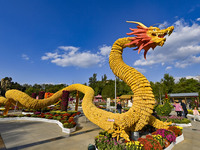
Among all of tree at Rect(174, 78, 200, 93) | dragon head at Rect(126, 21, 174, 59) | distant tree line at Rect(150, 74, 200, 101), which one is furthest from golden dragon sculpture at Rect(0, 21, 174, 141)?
tree at Rect(174, 78, 200, 93)

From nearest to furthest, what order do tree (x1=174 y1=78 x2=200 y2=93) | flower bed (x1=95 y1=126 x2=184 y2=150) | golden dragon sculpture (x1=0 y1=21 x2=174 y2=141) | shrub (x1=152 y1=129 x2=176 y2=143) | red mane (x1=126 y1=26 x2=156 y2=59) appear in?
flower bed (x1=95 y1=126 x2=184 y2=150) < golden dragon sculpture (x1=0 y1=21 x2=174 y2=141) < red mane (x1=126 y1=26 x2=156 y2=59) < shrub (x1=152 y1=129 x2=176 y2=143) < tree (x1=174 y1=78 x2=200 y2=93)

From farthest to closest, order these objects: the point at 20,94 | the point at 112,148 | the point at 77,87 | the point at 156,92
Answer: the point at 156,92
the point at 77,87
the point at 20,94
the point at 112,148

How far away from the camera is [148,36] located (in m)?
4.52

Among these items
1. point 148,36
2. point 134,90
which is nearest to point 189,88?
point 148,36

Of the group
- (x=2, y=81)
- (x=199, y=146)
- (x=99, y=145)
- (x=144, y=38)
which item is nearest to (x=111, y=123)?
(x=99, y=145)

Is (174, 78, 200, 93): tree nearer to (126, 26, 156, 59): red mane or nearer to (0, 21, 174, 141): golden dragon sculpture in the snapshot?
(0, 21, 174, 141): golden dragon sculpture

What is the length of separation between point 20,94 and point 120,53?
915cm

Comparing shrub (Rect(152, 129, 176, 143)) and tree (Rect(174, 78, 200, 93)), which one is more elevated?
tree (Rect(174, 78, 200, 93))

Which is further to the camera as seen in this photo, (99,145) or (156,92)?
(156,92)

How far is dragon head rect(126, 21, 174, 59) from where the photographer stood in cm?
432

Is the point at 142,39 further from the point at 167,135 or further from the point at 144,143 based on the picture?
the point at 167,135

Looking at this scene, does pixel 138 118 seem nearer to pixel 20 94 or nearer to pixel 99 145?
pixel 99 145

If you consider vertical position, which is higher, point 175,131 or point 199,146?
point 175,131

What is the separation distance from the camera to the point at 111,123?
169 inches
